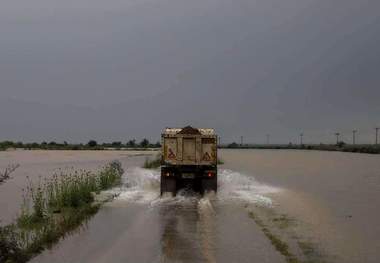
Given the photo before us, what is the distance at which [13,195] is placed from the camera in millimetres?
28156

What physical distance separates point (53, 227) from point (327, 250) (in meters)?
6.94

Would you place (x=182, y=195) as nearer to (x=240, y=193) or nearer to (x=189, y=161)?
(x=189, y=161)

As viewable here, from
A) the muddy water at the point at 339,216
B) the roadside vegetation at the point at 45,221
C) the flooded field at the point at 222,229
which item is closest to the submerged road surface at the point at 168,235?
the flooded field at the point at 222,229

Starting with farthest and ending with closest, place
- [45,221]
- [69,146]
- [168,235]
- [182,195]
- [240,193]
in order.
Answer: [69,146] → [240,193] → [182,195] → [45,221] → [168,235]

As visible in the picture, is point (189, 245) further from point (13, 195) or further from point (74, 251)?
point (13, 195)

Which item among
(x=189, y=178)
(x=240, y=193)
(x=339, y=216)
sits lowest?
(x=339, y=216)

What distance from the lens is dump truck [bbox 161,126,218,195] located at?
2717cm

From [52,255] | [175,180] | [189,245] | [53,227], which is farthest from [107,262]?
[175,180]

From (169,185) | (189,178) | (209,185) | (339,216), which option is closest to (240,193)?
(209,185)

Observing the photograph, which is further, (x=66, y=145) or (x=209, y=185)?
(x=66, y=145)

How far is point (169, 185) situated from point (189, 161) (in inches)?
55.5

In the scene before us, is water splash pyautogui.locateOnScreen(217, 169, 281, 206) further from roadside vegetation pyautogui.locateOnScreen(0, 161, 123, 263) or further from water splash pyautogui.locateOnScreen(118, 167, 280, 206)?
roadside vegetation pyautogui.locateOnScreen(0, 161, 123, 263)

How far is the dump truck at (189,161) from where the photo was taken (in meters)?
27.2

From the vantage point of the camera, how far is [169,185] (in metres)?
27.0
